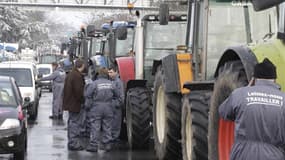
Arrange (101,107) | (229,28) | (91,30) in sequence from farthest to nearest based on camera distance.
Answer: (91,30)
(101,107)
(229,28)

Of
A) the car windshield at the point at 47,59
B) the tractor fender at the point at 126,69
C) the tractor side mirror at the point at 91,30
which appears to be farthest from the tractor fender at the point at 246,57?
the car windshield at the point at 47,59

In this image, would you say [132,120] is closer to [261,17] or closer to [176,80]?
[176,80]

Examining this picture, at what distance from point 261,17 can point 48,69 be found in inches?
1495

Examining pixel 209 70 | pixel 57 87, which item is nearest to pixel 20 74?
pixel 57 87

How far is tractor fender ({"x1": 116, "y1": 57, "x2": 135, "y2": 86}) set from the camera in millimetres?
14445

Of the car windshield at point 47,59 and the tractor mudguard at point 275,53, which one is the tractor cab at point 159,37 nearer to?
the tractor mudguard at point 275,53

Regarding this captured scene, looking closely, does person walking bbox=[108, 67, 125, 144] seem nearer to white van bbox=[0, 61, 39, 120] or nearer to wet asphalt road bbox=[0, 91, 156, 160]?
wet asphalt road bbox=[0, 91, 156, 160]

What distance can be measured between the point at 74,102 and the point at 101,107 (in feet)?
2.39

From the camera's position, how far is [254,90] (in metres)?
5.70

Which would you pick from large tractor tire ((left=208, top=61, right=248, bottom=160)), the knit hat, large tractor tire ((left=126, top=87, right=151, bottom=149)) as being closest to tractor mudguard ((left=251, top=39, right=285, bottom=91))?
large tractor tire ((left=208, top=61, right=248, bottom=160))

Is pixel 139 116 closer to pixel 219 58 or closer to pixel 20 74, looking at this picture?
pixel 219 58

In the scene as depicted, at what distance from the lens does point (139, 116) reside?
12.8m

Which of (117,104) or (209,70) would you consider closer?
(209,70)

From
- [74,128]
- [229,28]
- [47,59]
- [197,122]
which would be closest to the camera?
[197,122]
